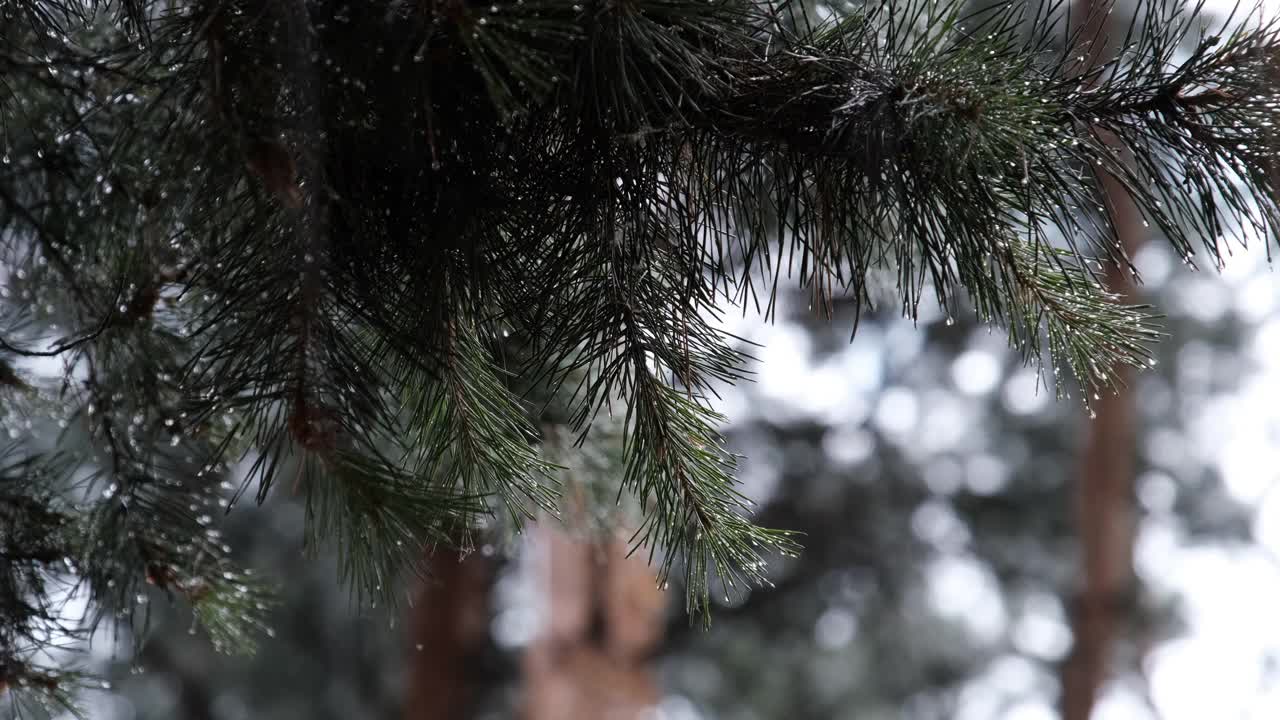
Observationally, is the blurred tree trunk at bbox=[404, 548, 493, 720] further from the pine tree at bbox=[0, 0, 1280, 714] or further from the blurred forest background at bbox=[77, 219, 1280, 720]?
the pine tree at bbox=[0, 0, 1280, 714]

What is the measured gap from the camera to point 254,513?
5.55m

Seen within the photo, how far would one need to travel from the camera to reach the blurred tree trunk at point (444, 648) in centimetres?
470

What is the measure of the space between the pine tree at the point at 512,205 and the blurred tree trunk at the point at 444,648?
4.06 meters

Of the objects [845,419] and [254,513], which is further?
[254,513]

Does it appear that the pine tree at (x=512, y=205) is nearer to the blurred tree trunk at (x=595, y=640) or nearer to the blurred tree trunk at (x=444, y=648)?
the blurred tree trunk at (x=595, y=640)

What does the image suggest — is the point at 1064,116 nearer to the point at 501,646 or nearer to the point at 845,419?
the point at 845,419

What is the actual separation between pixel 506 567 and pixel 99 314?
486 cm

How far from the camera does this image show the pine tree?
539 millimetres

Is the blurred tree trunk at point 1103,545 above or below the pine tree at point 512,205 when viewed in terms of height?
above

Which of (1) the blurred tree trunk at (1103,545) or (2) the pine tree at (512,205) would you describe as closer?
(2) the pine tree at (512,205)

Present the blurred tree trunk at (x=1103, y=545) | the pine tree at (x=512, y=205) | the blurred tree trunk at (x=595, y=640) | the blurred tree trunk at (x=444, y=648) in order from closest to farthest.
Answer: the pine tree at (x=512, y=205) < the blurred tree trunk at (x=595, y=640) < the blurred tree trunk at (x=1103, y=545) < the blurred tree trunk at (x=444, y=648)

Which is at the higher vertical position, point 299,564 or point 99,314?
point 299,564

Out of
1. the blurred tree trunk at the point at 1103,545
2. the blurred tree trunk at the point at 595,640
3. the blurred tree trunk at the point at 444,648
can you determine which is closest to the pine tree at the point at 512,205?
the blurred tree trunk at the point at 595,640

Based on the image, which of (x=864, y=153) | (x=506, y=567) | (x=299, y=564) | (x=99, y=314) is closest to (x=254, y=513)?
(x=299, y=564)
